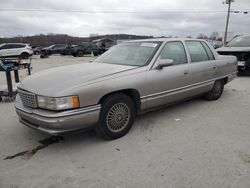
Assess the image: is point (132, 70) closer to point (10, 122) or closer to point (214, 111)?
point (214, 111)

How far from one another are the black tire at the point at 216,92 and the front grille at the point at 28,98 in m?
4.05

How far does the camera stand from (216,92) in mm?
5559

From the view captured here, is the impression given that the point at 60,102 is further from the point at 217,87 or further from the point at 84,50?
the point at 84,50

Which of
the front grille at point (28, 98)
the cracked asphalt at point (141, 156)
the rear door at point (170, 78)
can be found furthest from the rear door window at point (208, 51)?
the front grille at point (28, 98)

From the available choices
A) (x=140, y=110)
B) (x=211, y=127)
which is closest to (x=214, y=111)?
(x=211, y=127)

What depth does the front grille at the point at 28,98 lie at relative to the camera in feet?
10.2

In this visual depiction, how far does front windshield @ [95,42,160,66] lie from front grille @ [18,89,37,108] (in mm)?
1627

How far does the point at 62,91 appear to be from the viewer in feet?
9.51

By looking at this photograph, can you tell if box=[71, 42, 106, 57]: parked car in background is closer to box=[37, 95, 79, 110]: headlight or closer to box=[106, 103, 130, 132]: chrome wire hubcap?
box=[106, 103, 130, 132]: chrome wire hubcap

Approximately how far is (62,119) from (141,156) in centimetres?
116

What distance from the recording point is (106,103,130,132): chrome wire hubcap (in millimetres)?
3389

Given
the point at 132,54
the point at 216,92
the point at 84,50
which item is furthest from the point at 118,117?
the point at 84,50

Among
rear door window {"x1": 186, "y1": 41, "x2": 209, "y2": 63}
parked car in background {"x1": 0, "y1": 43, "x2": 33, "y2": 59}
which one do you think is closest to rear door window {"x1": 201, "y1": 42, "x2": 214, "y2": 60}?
rear door window {"x1": 186, "y1": 41, "x2": 209, "y2": 63}

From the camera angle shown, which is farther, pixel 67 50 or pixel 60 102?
pixel 67 50
